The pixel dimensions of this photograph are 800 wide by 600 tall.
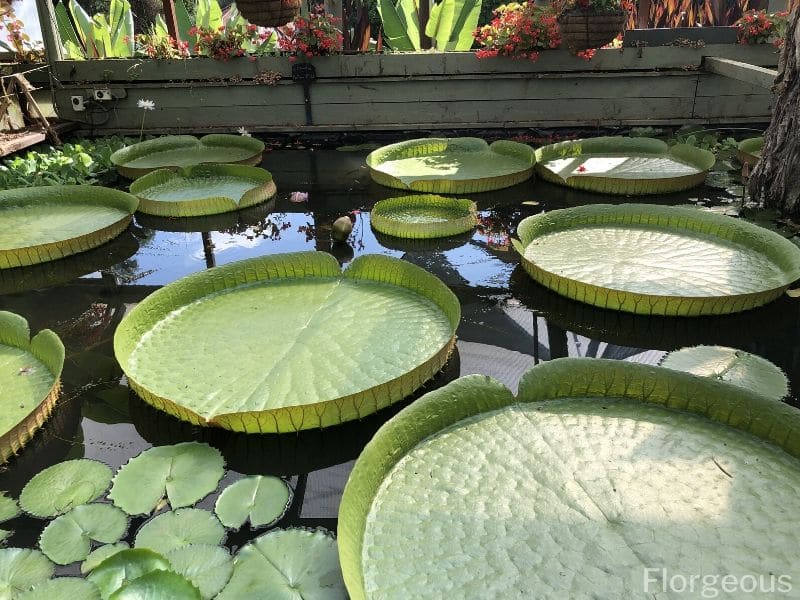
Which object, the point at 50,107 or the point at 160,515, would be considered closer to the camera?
the point at 160,515

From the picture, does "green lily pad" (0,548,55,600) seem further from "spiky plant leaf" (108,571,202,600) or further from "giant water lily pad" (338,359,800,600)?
"giant water lily pad" (338,359,800,600)

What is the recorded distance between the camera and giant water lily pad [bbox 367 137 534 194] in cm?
405

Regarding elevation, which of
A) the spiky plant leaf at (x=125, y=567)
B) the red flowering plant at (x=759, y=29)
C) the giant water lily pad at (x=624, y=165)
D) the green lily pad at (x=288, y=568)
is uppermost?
the red flowering plant at (x=759, y=29)

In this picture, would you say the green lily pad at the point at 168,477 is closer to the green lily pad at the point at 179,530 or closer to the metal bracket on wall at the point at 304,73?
the green lily pad at the point at 179,530

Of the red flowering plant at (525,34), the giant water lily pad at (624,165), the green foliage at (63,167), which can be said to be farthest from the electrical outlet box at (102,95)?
the giant water lily pad at (624,165)

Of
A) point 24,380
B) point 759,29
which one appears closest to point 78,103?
point 24,380

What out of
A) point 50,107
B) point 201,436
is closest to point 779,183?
point 201,436

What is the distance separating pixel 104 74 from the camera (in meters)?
5.82

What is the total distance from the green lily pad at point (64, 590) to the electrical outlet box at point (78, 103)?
567 cm

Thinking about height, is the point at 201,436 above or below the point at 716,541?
below

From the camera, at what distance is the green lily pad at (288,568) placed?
128 centimetres

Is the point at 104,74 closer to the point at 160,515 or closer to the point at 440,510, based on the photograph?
the point at 160,515

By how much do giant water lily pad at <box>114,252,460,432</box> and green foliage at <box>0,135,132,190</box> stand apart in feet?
8.53

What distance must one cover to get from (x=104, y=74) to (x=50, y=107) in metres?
0.71
